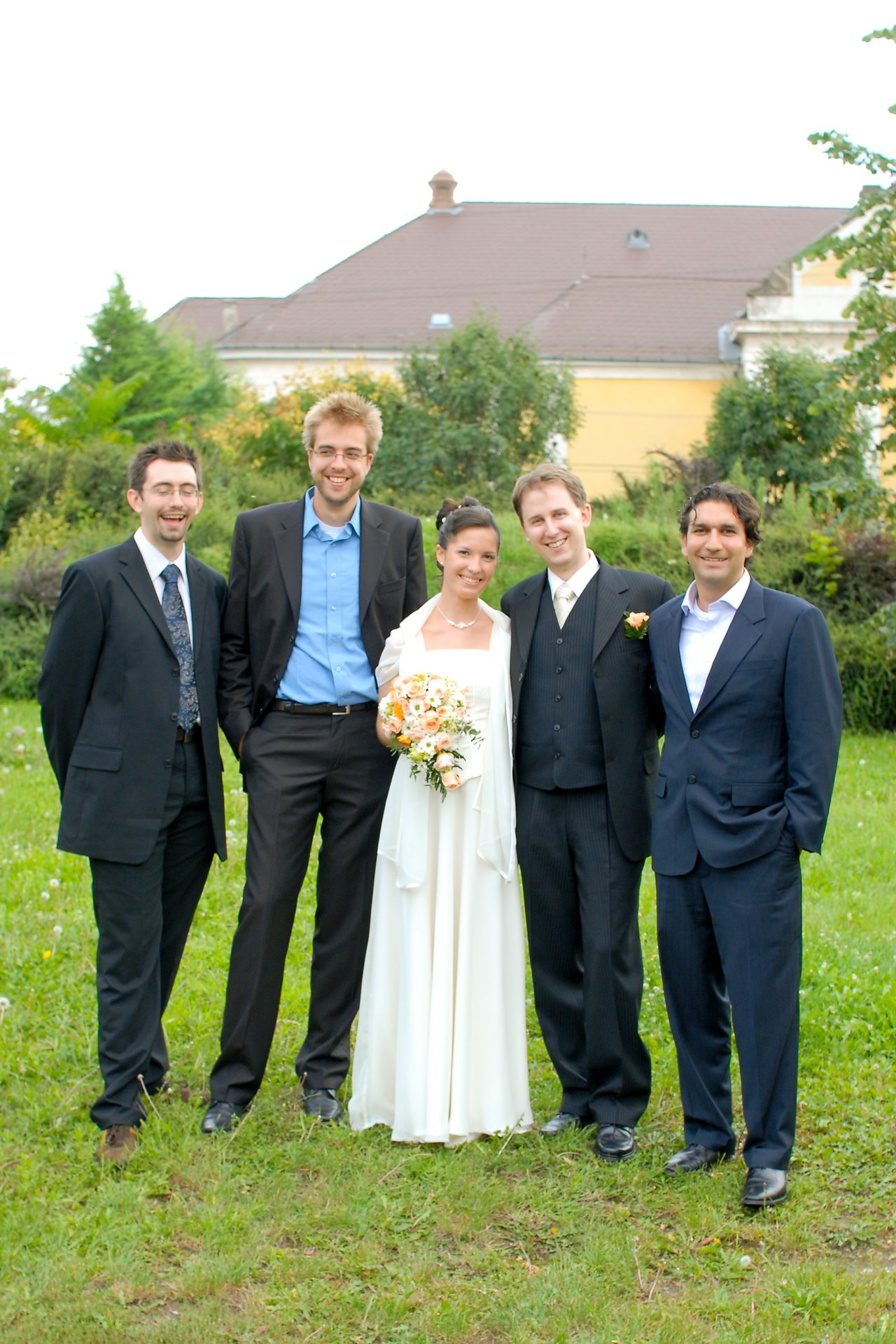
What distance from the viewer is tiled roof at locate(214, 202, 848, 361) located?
3866 cm

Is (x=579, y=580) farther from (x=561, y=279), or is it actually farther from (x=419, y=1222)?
(x=561, y=279)

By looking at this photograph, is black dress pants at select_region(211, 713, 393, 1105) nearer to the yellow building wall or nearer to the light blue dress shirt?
the light blue dress shirt

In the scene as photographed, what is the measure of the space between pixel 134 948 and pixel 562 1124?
1827 mm

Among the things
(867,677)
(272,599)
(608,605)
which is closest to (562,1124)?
(608,605)

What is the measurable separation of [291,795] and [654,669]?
1.55 meters

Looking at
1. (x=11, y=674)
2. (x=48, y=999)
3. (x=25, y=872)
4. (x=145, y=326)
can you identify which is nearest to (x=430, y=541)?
(x=11, y=674)

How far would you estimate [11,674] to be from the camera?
15.7 m

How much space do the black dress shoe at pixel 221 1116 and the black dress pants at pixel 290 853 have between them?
3 cm

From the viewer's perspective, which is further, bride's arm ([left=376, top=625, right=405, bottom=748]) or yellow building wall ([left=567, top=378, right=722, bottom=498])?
yellow building wall ([left=567, top=378, right=722, bottom=498])

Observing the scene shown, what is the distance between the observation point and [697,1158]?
491 cm

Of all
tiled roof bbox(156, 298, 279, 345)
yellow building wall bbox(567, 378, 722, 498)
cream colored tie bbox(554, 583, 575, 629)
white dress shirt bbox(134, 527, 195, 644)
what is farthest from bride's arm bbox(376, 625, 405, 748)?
tiled roof bbox(156, 298, 279, 345)

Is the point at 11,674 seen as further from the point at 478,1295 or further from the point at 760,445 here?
the point at 760,445

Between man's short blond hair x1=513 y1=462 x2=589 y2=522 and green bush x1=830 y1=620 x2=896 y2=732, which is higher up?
man's short blond hair x1=513 y1=462 x2=589 y2=522

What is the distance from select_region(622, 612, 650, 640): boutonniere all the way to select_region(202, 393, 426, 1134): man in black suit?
107cm
